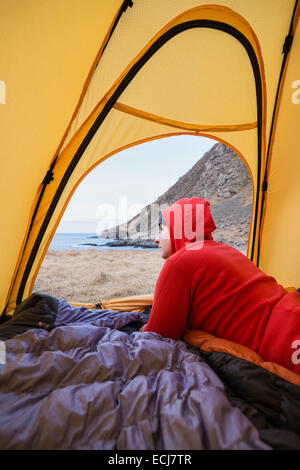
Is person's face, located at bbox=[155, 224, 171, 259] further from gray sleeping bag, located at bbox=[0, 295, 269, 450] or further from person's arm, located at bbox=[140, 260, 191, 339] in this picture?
gray sleeping bag, located at bbox=[0, 295, 269, 450]

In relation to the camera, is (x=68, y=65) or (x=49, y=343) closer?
(x=49, y=343)

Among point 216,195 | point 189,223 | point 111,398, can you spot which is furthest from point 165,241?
point 216,195

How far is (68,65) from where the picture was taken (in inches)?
40.1

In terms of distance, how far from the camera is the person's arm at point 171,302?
2.60ft

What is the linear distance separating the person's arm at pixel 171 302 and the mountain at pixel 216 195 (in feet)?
21.8

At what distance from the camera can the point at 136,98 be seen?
1467mm

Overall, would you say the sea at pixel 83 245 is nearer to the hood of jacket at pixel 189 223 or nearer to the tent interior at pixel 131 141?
the tent interior at pixel 131 141

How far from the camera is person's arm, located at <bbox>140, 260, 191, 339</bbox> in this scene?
0.79 metres

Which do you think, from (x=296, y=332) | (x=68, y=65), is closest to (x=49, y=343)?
(x=296, y=332)

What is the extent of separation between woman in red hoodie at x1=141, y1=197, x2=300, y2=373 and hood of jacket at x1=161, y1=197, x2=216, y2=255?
56 millimetres

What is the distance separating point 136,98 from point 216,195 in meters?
14.3

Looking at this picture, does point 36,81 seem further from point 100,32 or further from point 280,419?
point 280,419

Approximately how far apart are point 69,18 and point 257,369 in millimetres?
1545

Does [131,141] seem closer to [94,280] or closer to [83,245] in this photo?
[94,280]
